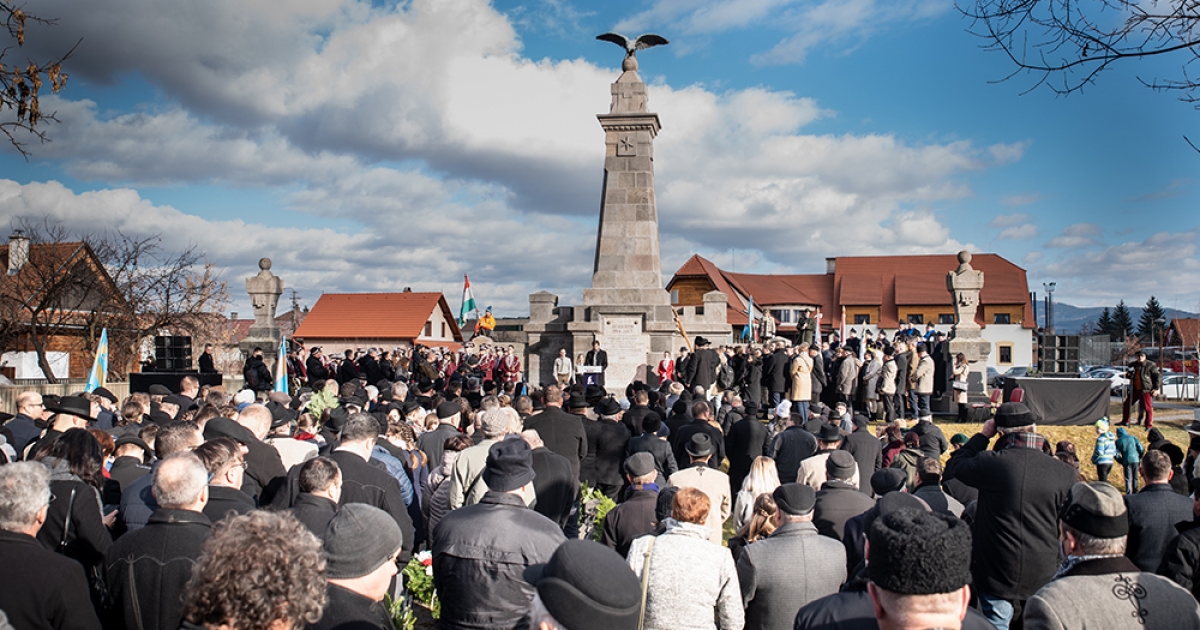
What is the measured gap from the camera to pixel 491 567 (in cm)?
392

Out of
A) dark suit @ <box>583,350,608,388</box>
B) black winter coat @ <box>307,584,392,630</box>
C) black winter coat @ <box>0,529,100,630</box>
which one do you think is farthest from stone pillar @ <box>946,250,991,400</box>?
black winter coat @ <box>0,529,100,630</box>

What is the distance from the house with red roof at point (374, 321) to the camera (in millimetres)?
60188

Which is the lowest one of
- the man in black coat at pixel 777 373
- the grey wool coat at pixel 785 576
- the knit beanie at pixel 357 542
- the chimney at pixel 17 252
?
the grey wool coat at pixel 785 576

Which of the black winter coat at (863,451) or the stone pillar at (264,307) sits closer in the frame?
the black winter coat at (863,451)

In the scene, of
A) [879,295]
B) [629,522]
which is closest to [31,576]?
[629,522]

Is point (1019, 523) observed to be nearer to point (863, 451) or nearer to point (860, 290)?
point (863, 451)

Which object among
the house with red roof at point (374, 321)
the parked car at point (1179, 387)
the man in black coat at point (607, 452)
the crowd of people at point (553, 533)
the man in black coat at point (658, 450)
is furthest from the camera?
the house with red roof at point (374, 321)

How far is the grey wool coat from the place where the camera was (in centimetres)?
430

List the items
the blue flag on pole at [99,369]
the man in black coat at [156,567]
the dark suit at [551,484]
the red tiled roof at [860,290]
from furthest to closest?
the red tiled roof at [860,290] → the blue flag on pole at [99,369] → the dark suit at [551,484] → the man in black coat at [156,567]

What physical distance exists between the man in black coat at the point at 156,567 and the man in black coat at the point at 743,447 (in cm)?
628

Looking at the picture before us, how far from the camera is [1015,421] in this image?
248 inches

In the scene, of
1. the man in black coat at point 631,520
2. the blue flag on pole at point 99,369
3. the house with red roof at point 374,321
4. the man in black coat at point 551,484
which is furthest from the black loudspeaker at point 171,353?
the house with red roof at point 374,321

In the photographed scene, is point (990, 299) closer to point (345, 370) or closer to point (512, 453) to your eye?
point (345, 370)

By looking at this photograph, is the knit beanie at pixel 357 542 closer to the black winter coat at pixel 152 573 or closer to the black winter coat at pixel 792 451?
the black winter coat at pixel 152 573
